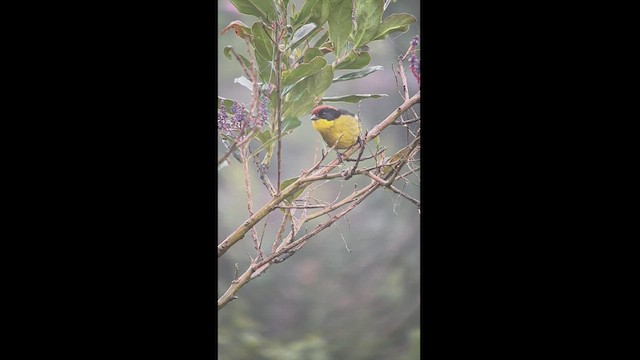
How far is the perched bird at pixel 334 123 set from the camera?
2818mm

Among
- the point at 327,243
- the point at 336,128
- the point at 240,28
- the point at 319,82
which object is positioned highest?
the point at 240,28

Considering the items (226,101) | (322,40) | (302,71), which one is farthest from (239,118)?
(322,40)

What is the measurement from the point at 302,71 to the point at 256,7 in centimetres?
22

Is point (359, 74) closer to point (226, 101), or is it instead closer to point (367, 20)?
point (367, 20)

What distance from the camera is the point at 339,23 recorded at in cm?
279

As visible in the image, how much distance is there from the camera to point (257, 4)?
2752mm

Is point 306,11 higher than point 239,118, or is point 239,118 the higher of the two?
point 306,11

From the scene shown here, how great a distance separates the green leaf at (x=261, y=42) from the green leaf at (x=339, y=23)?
175 mm

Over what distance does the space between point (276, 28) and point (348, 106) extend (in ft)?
0.97

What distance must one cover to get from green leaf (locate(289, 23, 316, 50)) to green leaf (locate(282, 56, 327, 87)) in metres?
0.07

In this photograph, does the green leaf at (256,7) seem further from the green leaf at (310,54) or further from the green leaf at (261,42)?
the green leaf at (310,54)

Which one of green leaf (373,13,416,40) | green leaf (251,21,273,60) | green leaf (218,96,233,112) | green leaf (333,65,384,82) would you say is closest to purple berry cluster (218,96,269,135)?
green leaf (218,96,233,112)

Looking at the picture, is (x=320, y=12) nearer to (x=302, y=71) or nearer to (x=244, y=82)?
(x=302, y=71)
